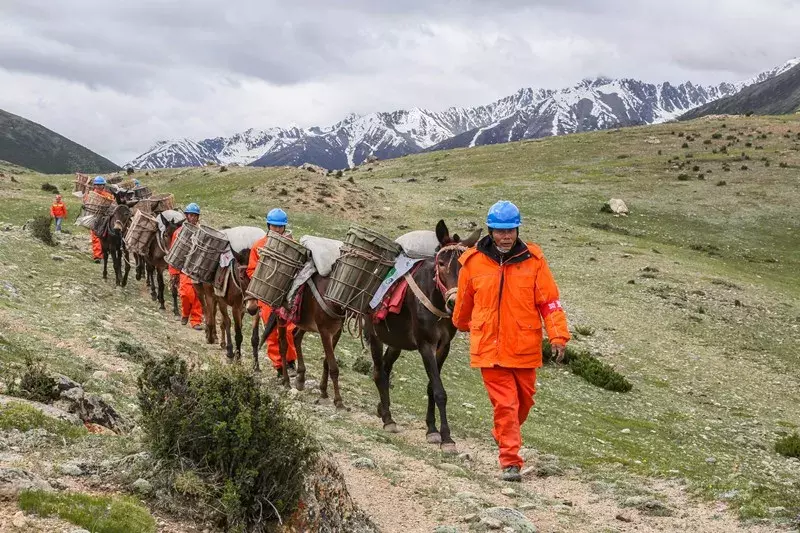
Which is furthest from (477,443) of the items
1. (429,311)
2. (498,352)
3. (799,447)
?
(799,447)

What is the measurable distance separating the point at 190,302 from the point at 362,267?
9116 mm

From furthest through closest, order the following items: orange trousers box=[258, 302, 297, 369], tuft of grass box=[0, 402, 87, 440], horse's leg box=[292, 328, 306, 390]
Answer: orange trousers box=[258, 302, 297, 369]
horse's leg box=[292, 328, 306, 390]
tuft of grass box=[0, 402, 87, 440]

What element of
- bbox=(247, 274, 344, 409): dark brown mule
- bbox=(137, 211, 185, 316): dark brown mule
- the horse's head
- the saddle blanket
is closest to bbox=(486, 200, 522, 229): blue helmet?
the horse's head

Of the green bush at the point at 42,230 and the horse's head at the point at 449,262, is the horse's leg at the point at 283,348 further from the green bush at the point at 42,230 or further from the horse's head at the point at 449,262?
the green bush at the point at 42,230

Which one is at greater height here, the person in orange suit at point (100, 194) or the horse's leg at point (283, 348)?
the person in orange suit at point (100, 194)

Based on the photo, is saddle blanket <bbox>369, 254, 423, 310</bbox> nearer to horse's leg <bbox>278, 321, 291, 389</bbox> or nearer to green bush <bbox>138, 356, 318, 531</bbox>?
horse's leg <bbox>278, 321, 291, 389</bbox>

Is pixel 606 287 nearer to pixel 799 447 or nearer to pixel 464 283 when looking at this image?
pixel 799 447

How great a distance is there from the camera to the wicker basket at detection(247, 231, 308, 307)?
11.7 metres

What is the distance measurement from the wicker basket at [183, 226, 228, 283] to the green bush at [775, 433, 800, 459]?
12.5m

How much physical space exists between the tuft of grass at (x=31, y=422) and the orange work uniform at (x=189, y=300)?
11.7 m

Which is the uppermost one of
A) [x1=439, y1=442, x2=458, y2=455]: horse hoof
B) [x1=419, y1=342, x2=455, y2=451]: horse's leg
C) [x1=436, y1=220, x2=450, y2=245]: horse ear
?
[x1=436, y1=220, x2=450, y2=245]: horse ear

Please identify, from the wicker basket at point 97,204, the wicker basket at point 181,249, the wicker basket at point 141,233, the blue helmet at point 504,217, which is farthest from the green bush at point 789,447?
the wicker basket at point 97,204

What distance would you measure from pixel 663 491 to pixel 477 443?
2.90 metres

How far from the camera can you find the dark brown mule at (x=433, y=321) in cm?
879
